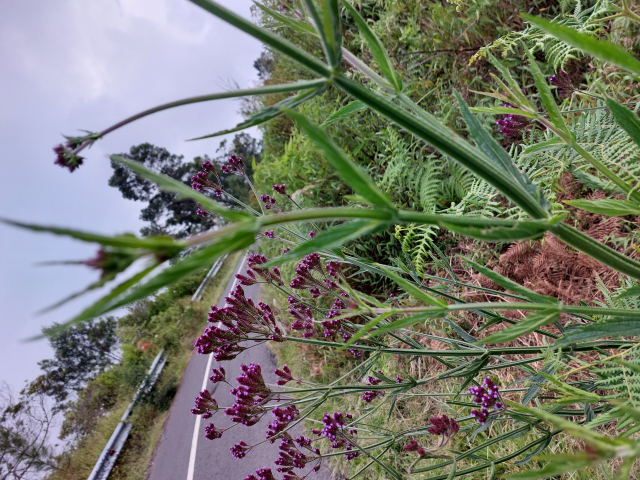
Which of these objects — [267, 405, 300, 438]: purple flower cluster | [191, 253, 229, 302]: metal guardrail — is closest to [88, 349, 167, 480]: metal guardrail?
[191, 253, 229, 302]: metal guardrail

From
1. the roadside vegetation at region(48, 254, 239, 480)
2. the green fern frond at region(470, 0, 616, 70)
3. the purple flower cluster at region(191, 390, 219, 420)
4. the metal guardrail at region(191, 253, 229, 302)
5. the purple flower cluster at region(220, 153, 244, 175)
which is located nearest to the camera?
the purple flower cluster at region(191, 390, 219, 420)

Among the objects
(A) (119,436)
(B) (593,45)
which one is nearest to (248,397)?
(B) (593,45)

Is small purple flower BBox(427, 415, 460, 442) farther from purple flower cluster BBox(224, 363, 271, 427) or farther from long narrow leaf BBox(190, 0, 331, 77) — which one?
long narrow leaf BBox(190, 0, 331, 77)

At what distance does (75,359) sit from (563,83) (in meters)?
15.5

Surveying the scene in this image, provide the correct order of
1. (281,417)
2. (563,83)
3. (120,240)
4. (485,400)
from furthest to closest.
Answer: (563,83) → (281,417) → (485,400) → (120,240)

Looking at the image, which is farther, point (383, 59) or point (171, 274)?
point (383, 59)

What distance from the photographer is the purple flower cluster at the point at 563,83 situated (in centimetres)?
194

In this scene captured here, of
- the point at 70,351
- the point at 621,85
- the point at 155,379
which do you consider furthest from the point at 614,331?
the point at 70,351

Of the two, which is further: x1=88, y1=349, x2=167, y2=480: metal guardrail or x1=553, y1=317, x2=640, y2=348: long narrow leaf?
x1=88, y1=349, x2=167, y2=480: metal guardrail

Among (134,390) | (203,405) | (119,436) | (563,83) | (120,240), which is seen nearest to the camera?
(120,240)

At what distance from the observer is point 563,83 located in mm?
2047

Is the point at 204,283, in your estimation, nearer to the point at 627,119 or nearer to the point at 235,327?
the point at 235,327

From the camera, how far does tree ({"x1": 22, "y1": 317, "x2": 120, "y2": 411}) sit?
1192cm

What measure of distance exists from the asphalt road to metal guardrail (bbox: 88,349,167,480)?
3.50 ft
